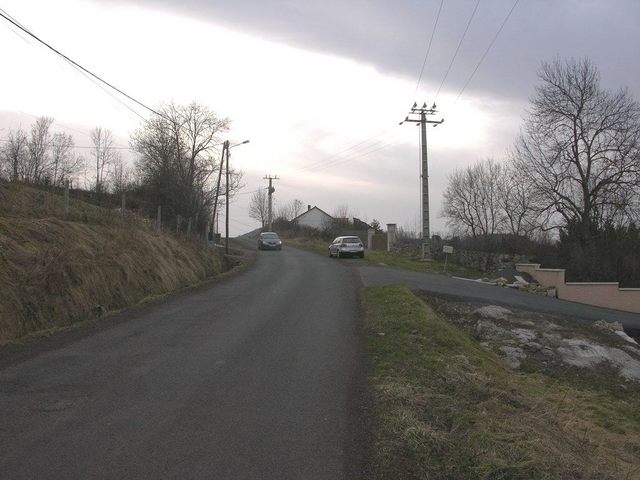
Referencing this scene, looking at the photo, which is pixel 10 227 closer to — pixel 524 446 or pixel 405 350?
pixel 405 350

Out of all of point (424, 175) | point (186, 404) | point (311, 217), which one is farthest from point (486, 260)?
point (311, 217)

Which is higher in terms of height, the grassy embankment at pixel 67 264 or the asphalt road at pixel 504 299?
the grassy embankment at pixel 67 264

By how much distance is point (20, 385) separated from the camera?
22.1ft

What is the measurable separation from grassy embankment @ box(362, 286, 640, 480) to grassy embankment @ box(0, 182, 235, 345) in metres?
6.22

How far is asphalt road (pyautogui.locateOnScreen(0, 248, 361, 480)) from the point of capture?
15.0 feet

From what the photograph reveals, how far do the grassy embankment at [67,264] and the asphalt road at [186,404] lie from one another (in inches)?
44.3

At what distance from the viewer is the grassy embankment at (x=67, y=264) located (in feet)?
33.0

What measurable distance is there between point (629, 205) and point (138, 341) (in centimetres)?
3341

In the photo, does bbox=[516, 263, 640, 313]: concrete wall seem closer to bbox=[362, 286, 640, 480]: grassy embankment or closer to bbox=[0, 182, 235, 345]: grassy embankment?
bbox=[362, 286, 640, 480]: grassy embankment

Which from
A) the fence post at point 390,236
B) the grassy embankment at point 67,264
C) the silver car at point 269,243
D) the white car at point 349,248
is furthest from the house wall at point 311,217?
the grassy embankment at point 67,264

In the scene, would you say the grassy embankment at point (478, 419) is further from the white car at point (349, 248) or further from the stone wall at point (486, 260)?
the white car at point (349, 248)

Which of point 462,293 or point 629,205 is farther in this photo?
point 629,205

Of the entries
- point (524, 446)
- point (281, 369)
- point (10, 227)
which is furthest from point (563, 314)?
point (10, 227)

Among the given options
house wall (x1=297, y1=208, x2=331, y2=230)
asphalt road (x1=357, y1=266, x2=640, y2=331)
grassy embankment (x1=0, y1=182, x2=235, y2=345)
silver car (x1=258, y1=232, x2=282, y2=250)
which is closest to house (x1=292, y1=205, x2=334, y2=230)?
house wall (x1=297, y1=208, x2=331, y2=230)
